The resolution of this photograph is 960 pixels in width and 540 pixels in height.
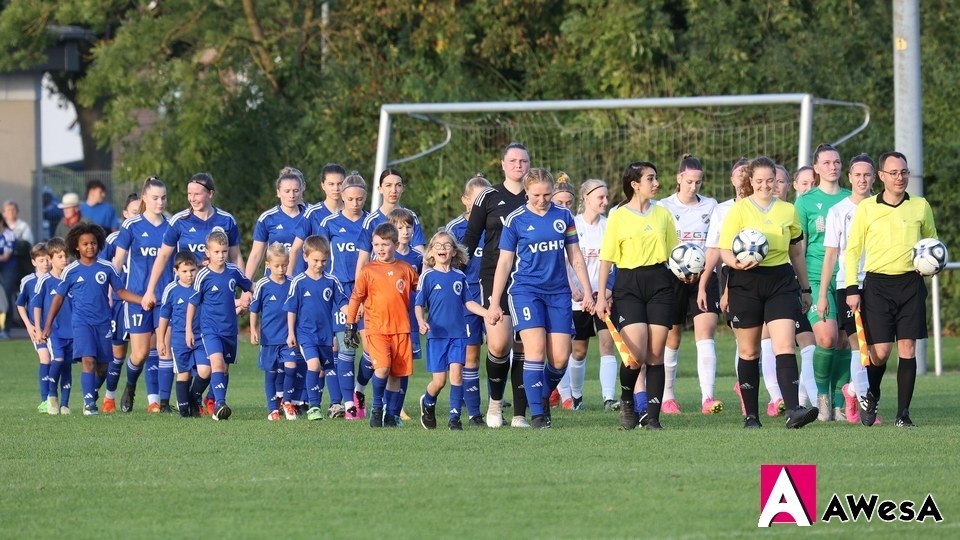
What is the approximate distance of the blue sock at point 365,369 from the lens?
1285 centimetres

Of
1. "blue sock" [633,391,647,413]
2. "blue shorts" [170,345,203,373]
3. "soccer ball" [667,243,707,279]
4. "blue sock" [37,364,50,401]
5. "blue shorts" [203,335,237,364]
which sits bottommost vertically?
"blue sock" [633,391,647,413]

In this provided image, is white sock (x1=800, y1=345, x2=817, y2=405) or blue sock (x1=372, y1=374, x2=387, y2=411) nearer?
blue sock (x1=372, y1=374, x2=387, y2=411)

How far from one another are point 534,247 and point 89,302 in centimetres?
448

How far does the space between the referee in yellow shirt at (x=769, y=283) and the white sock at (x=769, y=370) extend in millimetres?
1582

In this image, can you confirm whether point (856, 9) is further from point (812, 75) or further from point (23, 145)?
point (23, 145)

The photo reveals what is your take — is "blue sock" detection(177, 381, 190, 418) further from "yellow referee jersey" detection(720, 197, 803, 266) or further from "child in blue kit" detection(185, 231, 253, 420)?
"yellow referee jersey" detection(720, 197, 803, 266)

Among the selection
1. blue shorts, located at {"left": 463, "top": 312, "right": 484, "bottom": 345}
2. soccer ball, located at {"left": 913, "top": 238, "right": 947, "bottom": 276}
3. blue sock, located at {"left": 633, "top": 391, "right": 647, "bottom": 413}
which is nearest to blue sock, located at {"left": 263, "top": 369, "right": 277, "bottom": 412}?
blue shorts, located at {"left": 463, "top": 312, "right": 484, "bottom": 345}

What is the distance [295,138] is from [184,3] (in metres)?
3.17

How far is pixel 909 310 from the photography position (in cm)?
1133

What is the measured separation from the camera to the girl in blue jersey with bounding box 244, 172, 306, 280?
13.8m

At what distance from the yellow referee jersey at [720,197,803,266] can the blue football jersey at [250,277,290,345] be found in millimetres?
3820

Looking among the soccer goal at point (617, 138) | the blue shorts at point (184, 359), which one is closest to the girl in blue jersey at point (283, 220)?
the blue shorts at point (184, 359)

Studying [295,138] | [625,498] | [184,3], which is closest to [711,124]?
[295,138]

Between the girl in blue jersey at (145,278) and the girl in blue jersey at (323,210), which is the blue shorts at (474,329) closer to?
the girl in blue jersey at (323,210)
